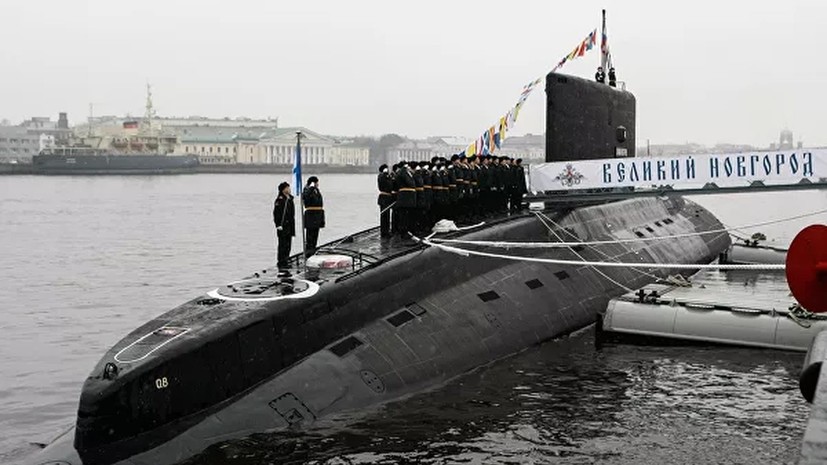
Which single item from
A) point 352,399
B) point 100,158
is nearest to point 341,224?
point 352,399

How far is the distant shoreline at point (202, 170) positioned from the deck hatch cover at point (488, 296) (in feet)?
374

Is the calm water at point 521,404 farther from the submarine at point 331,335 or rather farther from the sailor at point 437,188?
the sailor at point 437,188

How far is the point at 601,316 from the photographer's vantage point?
1293 centimetres

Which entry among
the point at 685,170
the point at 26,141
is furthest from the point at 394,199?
the point at 26,141

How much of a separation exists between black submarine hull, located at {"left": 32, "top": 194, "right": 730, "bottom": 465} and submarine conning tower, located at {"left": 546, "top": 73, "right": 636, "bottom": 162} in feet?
8.16

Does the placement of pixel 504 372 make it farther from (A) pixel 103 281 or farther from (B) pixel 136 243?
(B) pixel 136 243

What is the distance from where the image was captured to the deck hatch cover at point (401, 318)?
1050 centimetres

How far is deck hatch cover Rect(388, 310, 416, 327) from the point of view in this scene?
10500 mm

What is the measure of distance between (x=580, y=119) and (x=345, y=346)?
833cm

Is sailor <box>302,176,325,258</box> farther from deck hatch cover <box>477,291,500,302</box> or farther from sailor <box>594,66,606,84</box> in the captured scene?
sailor <box>594,66,606,84</box>

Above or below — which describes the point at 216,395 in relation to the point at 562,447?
above

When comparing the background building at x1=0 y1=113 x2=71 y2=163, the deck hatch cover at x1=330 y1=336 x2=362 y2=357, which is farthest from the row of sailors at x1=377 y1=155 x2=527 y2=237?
the background building at x1=0 y1=113 x2=71 y2=163

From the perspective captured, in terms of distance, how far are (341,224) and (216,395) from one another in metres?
37.4

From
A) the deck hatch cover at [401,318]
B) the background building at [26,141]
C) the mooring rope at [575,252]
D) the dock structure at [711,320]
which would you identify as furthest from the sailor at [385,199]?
the background building at [26,141]
